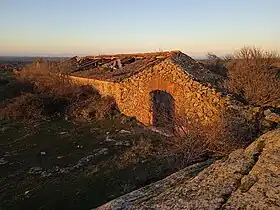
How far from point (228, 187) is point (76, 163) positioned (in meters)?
7.20

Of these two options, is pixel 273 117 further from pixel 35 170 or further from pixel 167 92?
pixel 35 170

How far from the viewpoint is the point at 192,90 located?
11.3 meters

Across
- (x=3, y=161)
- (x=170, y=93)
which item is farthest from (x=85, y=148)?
(x=170, y=93)

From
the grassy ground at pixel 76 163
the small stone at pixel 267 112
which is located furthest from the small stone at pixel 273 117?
the grassy ground at pixel 76 163

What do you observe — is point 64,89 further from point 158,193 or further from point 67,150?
point 158,193

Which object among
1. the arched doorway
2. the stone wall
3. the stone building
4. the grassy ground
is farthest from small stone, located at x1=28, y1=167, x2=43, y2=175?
the arched doorway

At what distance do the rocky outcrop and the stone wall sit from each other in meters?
5.11

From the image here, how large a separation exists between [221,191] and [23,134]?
39.3ft

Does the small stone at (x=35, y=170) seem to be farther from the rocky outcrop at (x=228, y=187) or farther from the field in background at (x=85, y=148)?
the rocky outcrop at (x=228, y=187)

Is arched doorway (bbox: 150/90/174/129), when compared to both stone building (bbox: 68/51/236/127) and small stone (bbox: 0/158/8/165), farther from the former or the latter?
small stone (bbox: 0/158/8/165)

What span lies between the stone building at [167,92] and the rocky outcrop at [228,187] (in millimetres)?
5154

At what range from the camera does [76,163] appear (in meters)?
10.2

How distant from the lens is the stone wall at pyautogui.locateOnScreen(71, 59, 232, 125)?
33.7 feet

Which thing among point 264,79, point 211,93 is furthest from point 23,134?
point 264,79
